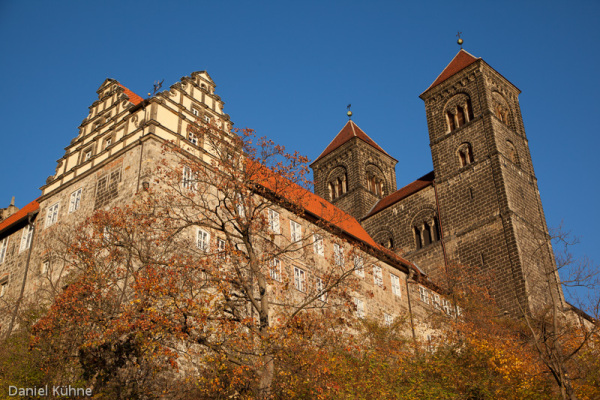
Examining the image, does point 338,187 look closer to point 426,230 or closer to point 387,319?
point 426,230

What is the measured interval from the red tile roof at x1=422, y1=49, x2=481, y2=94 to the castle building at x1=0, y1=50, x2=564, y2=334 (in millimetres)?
149

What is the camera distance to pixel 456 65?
140 ft

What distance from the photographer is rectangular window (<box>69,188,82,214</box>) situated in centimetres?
2419

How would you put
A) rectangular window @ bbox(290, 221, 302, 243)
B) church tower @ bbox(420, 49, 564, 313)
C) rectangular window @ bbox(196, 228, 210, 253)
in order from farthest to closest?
church tower @ bbox(420, 49, 564, 313) < rectangular window @ bbox(290, 221, 302, 243) < rectangular window @ bbox(196, 228, 210, 253)

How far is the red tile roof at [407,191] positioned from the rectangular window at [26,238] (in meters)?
23.5

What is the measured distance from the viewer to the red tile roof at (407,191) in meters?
40.4

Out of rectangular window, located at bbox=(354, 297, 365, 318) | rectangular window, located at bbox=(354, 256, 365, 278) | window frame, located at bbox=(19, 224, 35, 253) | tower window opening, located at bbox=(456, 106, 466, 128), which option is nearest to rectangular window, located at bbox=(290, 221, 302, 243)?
rectangular window, located at bbox=(354, 256, 365, 278)

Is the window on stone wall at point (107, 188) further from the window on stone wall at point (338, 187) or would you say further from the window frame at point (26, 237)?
the window on stone wall at point (338, 187)

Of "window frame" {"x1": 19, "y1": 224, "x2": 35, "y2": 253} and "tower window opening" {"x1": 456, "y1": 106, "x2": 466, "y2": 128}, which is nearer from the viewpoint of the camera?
"window frame" {"x1": 19, "y1": 224, "x2": 35, "y2": 253}

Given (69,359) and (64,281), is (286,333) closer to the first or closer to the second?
(69,359)

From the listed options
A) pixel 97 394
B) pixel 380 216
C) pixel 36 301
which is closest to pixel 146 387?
pixel 97 394

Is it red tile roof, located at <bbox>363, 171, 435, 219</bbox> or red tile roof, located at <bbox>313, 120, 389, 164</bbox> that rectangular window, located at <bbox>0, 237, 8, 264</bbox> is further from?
red tile roof, located at <bbox>313, 120, 389, 164</bbox>

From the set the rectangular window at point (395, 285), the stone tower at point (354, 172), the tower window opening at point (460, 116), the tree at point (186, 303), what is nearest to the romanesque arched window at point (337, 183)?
the stone tower at point (354, 172)

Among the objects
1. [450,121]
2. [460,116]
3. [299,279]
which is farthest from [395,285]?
[460,116]
